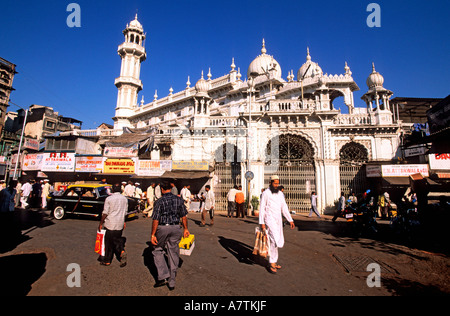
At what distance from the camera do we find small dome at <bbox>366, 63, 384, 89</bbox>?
56.5 feet

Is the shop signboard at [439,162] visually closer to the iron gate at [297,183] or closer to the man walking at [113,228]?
the iron gate at [297,183]

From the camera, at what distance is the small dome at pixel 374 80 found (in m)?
17.2

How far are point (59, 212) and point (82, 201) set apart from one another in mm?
1346

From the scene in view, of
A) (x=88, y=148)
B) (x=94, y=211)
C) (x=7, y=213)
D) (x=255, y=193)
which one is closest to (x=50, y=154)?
(x=88, y=148)

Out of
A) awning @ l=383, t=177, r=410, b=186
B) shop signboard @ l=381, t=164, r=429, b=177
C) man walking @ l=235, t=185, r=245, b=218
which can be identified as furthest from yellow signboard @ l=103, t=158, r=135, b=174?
shop signboard @ l=381, t=164, r=429, b=177

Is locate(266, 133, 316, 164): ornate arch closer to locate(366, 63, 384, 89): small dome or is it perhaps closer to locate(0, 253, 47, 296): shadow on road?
locate(366, 63, 384, 89): small dome

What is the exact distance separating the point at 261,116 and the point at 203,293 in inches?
565

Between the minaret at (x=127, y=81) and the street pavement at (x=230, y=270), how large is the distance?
131ft

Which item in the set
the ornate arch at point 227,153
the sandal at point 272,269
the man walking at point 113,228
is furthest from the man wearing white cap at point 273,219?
the ornate arch at point 227,153

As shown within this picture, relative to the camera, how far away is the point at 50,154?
59.6 ft

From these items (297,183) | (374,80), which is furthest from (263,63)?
(297,183)

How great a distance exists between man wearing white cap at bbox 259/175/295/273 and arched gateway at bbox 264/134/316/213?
10742mm
